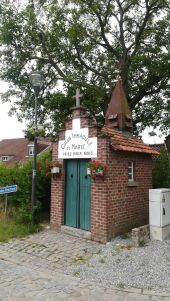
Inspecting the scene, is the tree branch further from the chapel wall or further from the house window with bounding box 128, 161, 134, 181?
the house window with bounding box 128, 161, 134, 181

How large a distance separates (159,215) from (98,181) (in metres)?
2.00

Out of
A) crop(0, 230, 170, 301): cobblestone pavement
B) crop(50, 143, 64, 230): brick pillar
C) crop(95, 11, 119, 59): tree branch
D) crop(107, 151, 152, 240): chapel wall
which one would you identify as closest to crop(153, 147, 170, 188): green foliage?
crop(107, 151, 152, 240): chapel wall

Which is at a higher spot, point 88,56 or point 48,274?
point 88,56

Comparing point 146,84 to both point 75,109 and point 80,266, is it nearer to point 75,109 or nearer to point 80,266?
point 75,109

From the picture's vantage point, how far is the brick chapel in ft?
27.0

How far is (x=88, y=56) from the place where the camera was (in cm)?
2006

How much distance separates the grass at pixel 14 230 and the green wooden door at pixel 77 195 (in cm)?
117

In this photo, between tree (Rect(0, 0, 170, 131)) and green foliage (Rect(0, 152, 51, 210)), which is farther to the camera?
tree (Rect(0, 0, 170, 131))

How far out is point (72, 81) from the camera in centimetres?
1741

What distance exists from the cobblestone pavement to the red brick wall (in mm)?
708

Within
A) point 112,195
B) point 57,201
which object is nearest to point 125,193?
point 112,195

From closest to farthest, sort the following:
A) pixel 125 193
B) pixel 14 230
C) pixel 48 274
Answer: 1. pixel 48 274
2. pixel 125 193
3. pixel 14 230

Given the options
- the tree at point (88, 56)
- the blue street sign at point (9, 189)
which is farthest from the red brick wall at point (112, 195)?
the tree at point (88, 56)

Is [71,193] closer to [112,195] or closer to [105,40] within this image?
[112,195]
